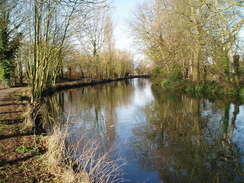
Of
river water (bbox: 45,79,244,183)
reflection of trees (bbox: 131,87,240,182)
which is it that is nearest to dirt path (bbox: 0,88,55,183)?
river water (bbox: 45,79,244,183)

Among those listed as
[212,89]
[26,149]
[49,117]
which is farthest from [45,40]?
[212,89]

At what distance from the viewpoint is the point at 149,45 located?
27.6 metres

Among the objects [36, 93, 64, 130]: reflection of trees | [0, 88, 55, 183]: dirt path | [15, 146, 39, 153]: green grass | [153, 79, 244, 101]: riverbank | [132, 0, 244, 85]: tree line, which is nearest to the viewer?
[0, 88, 55, 183]: dirt path

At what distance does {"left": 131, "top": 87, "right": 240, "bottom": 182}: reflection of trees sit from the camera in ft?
17.3

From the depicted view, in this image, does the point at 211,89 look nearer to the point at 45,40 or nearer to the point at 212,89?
the point at 212,89

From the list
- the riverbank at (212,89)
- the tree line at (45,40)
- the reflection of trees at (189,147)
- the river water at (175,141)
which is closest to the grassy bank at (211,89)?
the riverbank at (212,89)

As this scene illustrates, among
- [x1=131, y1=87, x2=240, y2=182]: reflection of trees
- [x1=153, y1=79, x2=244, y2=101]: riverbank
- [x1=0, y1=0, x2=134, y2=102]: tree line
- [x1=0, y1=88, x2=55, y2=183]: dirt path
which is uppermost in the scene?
[x1=0, y1=0, x2=134, y2=102]: tree line

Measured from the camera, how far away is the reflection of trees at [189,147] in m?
5.26

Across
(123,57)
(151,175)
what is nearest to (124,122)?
(151,175)

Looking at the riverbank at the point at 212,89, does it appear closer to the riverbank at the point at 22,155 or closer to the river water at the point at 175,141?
the river water at the point at 175,141

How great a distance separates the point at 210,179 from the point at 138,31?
24.5 meters

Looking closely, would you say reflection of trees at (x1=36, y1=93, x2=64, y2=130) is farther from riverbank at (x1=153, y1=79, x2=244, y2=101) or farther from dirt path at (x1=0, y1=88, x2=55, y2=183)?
riverbank at (x1=153, y1=79, x2=244, y2=101)

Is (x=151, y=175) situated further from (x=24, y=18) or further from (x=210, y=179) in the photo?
(x=24, y=18)

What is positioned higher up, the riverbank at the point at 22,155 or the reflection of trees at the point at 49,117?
the riverbank at the point at 22,155
